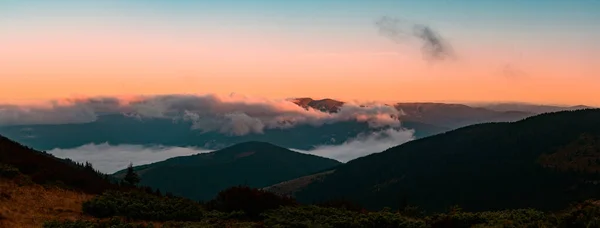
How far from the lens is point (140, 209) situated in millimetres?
29391

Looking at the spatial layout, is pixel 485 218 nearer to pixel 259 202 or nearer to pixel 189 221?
pixel 259 202

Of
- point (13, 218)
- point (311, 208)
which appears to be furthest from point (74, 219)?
point (311, 208)

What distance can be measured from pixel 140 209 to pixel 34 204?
6.40 metres

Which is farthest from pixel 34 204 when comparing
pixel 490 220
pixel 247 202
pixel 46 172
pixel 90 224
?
pixel 490 220

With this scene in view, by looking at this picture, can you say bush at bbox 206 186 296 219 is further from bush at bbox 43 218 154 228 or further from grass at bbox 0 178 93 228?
grass at bbox 0 178 93 228

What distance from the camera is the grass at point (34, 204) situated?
25.2m

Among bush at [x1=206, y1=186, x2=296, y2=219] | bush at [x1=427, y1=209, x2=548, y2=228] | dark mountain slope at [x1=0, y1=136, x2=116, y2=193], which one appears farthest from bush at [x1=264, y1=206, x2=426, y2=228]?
dark mountain slope at [x1=0, y1=136, x2=116, y2=193]

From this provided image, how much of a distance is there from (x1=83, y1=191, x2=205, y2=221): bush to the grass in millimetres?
1021

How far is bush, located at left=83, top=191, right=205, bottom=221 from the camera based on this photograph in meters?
28.9

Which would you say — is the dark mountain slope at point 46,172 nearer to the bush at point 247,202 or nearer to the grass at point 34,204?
the grass at point 34,204

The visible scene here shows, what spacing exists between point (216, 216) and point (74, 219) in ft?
27.1

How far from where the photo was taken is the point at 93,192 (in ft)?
121

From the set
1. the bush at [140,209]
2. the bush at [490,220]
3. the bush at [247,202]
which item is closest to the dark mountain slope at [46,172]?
the bush at [140,209]

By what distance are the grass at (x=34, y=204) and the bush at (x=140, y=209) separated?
40.2 inches
